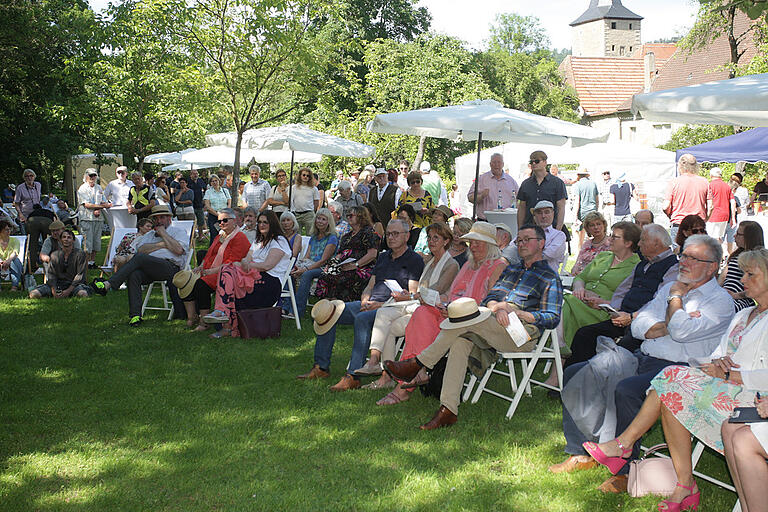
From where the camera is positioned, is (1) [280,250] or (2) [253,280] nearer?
(2) [253,280]

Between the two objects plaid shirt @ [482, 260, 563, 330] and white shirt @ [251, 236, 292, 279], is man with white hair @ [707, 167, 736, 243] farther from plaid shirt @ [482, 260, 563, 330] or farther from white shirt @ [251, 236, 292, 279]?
plaid shirt @ [482, 260, 563, 330]

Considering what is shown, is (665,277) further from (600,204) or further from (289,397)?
(600,204)

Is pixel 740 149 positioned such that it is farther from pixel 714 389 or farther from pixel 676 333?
pixel 714 389

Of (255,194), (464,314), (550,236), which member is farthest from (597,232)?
(255,194)

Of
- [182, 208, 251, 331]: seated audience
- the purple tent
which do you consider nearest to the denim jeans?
[182, 208, 251, 331]: seated audience

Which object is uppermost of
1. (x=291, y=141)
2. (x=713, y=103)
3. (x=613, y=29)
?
(x=613, y=29)

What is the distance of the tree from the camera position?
40.4 ft

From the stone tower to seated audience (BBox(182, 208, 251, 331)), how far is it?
291 feet

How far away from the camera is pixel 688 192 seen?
9.95m

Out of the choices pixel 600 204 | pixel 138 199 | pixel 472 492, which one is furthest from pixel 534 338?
pixel 600 204

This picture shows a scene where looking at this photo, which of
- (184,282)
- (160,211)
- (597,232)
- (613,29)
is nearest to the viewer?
(597,232)

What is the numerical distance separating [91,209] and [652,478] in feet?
36.6

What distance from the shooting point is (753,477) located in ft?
10.0

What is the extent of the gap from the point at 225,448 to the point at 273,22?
9.50 metres
